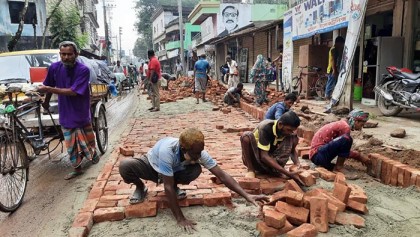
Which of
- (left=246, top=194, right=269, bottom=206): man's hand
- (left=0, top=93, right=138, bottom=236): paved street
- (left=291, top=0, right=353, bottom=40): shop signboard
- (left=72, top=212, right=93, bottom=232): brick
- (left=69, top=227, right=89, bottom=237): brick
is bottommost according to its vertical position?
(left=0, top=93, right=138, bottom=236): paved street

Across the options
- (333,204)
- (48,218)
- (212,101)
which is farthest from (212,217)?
(212,101)

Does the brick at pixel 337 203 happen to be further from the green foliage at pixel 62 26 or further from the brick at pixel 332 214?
the green foliage at pixel 62 26

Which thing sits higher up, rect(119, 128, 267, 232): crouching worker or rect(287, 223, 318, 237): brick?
rect(119, 128, 267, 232): crouching worker

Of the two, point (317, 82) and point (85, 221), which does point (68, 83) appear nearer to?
point (85, 221)

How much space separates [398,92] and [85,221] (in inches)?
234

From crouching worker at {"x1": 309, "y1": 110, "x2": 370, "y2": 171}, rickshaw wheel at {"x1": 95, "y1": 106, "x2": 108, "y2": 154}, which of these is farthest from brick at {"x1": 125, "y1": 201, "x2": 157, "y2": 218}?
rickshaw wheel at {"x1": 95, "y1": 106, "x2": 108, "y2": 154}

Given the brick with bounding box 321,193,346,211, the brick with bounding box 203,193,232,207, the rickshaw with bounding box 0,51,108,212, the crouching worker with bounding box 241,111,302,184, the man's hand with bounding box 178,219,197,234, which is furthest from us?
the rickshaw with bounding box 0,51,108,212

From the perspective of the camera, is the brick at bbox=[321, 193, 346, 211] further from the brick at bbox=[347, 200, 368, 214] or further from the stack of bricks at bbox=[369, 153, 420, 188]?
the stack of bricks at bbox=[369, 153, 420, 188]

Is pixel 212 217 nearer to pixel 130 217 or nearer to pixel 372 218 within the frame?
pixel 130 217

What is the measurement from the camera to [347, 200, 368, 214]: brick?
9.43ft

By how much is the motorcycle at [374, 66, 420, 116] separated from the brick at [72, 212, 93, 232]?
5.59 metres

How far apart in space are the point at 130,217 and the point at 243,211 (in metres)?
0.99

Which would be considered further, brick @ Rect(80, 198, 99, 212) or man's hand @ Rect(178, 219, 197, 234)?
brick @ Rect(80, 198, 99, 212)

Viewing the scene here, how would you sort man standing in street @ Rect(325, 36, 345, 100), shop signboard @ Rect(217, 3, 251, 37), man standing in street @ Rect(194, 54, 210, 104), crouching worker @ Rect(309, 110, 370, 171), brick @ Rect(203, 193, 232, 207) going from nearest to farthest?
brick @ Rect(203, 193, 232, 207), crouching worker @ Rect(309, 110, 370, 171), man standing in street @ Rect(325, 36, 345, 100), man standing in street @ Rect(194, 54, 210, 104), shop signboard @ Rect(217, 3, 251, 37)
